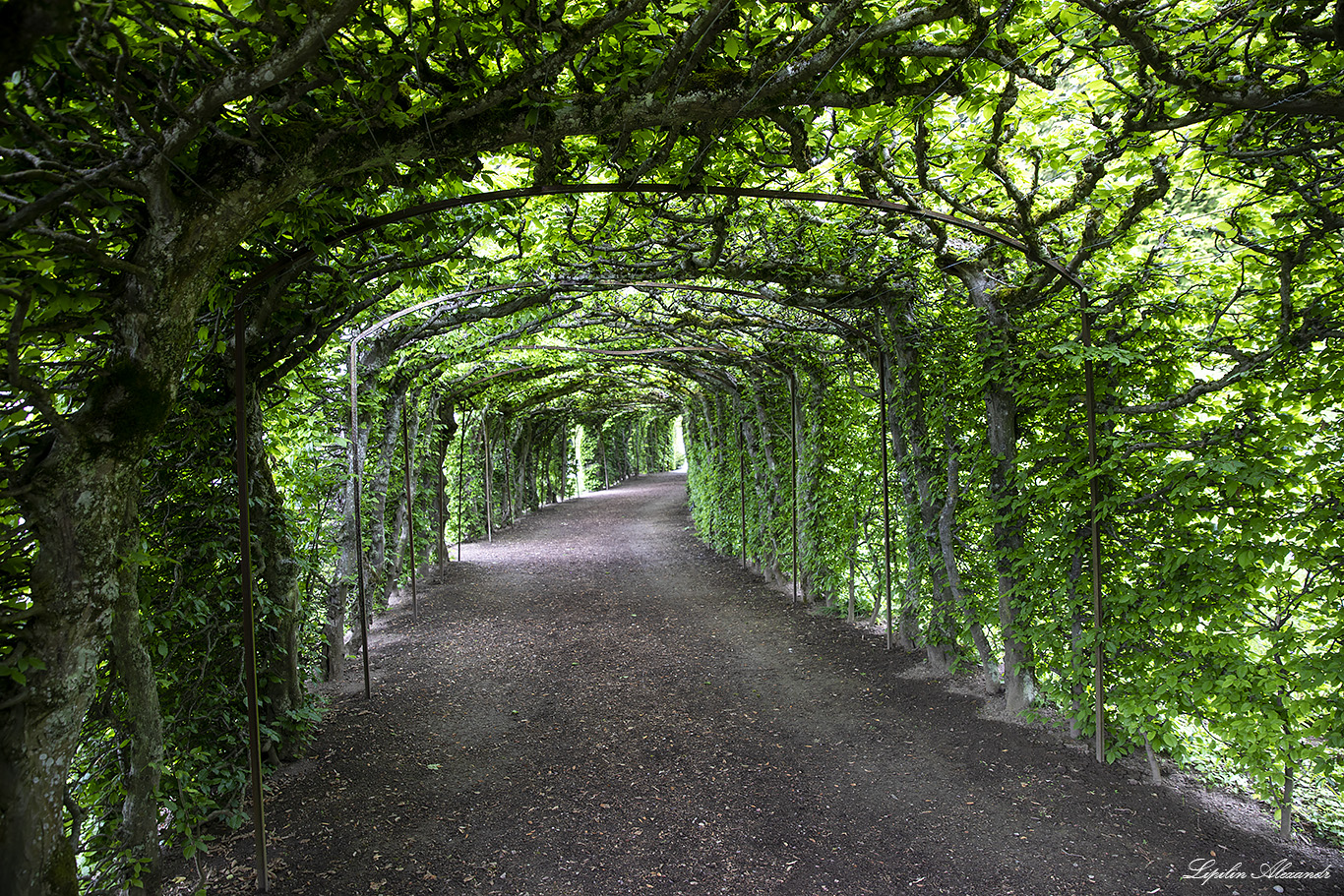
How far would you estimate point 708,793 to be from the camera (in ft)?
12.6

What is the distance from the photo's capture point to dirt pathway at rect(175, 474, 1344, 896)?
302cm

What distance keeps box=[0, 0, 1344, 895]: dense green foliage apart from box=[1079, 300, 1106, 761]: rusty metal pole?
67mm

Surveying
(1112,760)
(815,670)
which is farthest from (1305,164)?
(815,670)

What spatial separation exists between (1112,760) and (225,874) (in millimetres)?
4478

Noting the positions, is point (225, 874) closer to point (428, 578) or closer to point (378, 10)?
point (378, 10)

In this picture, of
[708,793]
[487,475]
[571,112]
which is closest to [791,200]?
[571,112]

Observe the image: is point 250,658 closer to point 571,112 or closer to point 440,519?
point 571,112

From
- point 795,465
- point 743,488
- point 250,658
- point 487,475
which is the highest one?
point 487,475

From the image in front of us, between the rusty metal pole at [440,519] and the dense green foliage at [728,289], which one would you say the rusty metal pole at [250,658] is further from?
the rusty metal pole at [440,519]

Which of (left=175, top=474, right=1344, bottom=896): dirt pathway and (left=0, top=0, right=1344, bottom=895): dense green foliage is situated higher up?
(left=0, top=0, right=1344, bottom=895): dense green foliage

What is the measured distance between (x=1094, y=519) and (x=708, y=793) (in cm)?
259

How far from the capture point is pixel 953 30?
2619 mm

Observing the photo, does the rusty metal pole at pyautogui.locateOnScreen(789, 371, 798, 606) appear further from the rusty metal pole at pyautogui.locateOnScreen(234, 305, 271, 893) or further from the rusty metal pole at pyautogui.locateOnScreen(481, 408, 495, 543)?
the rusty metal pole at pyautogui.locateOnScreen(481, 408, 495, 543)

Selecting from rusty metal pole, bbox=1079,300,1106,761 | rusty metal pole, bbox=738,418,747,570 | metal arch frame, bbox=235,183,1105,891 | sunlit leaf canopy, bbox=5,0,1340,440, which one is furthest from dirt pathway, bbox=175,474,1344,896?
rusty metal pole, bbox=738,418,747,570
